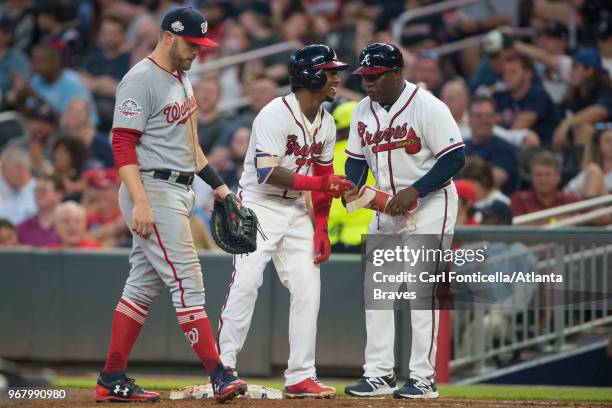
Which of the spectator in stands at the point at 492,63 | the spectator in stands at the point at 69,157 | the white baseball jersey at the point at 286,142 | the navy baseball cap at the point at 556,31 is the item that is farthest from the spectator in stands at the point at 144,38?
the white baseball jersey at the point at 286,142

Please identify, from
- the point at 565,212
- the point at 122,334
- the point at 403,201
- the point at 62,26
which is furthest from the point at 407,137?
the point at 62,26

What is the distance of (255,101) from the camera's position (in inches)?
419

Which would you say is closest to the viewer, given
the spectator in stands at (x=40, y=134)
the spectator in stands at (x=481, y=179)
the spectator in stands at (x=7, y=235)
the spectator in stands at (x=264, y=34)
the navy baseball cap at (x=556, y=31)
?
the spectator in stands at (x=481, y=179)

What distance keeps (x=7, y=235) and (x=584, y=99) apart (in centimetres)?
526

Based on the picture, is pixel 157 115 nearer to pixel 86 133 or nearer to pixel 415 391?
pixel 415 391

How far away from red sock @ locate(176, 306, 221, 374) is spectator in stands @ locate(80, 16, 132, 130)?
7.27 meters

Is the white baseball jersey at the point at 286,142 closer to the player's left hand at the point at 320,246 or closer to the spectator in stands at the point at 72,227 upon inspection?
the player's left hand at the point at 320,246

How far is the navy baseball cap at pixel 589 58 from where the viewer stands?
32.1 ft

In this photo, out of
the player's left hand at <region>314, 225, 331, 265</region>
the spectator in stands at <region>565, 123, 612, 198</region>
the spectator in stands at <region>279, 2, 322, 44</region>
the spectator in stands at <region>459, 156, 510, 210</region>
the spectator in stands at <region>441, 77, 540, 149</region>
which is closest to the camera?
the player's left hand at <region>314, 225, 331, 265</region>

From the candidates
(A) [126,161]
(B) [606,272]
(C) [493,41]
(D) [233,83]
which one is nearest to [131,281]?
(A) [126,161]

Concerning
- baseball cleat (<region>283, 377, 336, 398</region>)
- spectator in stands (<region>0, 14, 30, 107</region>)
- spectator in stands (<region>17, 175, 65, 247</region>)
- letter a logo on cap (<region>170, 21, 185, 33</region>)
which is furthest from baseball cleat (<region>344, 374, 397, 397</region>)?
spectator in stands (<region>0, 14, 30, 107</region>)

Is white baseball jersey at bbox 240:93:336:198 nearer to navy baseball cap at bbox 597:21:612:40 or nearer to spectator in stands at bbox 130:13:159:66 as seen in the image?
navy baseball cap at bbox 597:21:612:40

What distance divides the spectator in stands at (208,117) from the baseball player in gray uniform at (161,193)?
5434 millimetres

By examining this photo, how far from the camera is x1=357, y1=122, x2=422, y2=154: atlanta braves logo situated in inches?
239
